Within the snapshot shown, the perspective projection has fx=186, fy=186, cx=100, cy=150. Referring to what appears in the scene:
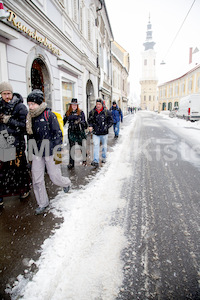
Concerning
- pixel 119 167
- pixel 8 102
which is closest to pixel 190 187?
pixel 119 167

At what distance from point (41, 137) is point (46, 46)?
5.08 meters

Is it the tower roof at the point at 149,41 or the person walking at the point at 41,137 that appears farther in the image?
the tower roof at the point at 149,41

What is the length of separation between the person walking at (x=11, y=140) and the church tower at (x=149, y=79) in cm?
8619

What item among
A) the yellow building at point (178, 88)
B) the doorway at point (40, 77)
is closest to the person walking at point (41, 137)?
the doorway at point (40, 77)

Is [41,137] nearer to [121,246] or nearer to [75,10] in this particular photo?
[121,246]

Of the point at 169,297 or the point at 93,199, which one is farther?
the point at 93,199

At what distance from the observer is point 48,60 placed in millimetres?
6668

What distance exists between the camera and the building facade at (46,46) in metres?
4.59

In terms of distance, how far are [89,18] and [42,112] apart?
1241 cm

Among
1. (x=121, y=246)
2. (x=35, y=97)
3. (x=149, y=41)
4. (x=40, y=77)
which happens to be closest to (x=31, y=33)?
(x=40, y=77)


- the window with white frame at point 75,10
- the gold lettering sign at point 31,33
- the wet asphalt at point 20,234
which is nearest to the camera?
the wet asphalt at point 20,234

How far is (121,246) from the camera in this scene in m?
2.15

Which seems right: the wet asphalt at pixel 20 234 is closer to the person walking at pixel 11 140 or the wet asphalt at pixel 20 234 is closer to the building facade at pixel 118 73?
the person walking at pixel 11 140

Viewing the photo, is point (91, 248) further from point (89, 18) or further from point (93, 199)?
point (89, 18)
